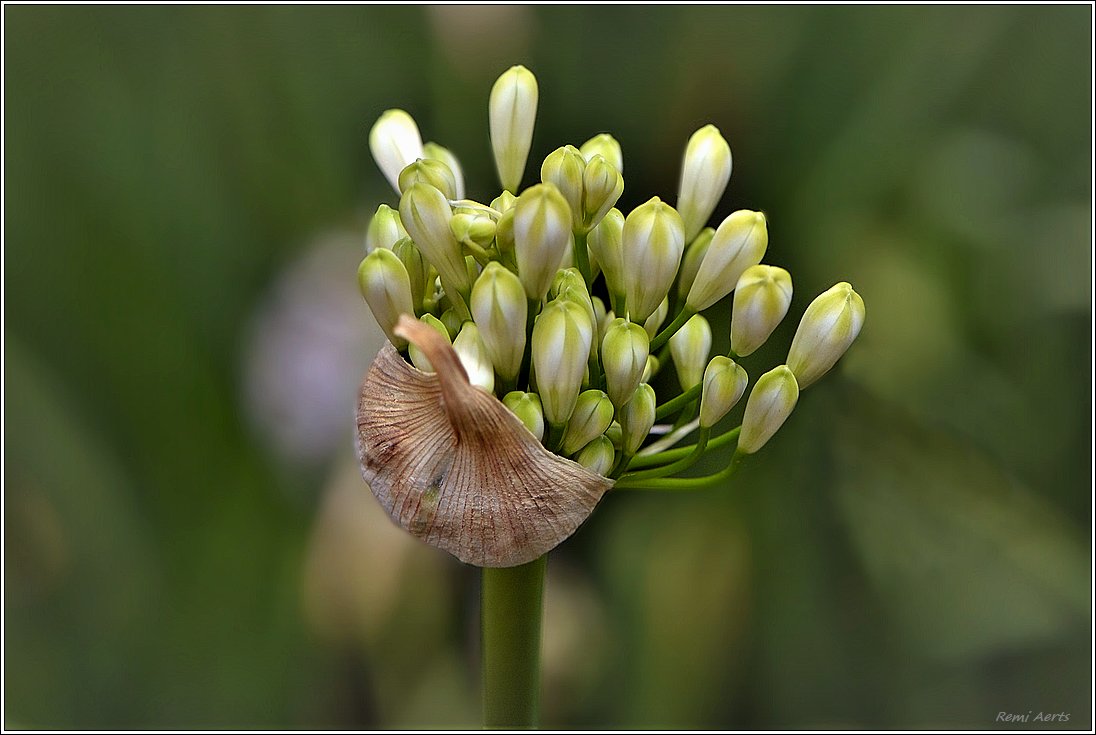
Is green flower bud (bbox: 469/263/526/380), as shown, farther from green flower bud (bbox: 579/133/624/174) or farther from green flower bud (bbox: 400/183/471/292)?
green flower bud (bbox: 579/133/624/174)

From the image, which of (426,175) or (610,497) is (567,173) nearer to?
(426,175)

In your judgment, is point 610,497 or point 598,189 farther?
point 610,497

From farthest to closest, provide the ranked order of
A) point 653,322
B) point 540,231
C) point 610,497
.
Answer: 1. point 610,497
2. point 653,322
3. point 540,231

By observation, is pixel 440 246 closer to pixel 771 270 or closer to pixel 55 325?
pixel 771 270

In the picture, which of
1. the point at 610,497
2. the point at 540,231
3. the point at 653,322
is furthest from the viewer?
the point at 610,497

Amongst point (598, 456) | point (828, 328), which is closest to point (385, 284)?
point (598, 456)

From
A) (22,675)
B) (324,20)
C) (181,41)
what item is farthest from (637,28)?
(22,675)
